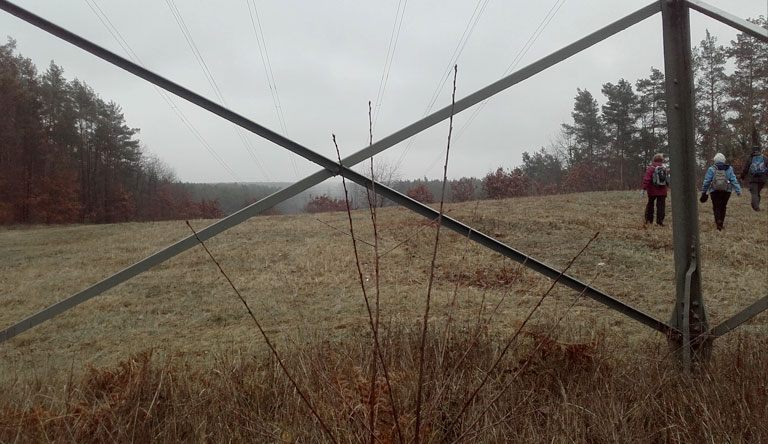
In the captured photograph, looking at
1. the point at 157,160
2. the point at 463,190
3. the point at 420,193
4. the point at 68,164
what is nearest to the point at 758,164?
the point at 463,190

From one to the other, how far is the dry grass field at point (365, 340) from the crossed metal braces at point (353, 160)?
24 cm

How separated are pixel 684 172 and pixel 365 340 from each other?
247 centimetres

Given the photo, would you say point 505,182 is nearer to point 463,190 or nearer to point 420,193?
point 463,190

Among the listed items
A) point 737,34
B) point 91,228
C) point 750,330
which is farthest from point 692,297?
point 91,228

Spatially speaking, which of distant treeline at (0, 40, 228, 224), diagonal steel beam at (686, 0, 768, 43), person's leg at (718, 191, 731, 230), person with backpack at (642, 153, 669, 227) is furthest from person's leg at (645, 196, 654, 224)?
distant treeline at (0, 40, 228, 224)

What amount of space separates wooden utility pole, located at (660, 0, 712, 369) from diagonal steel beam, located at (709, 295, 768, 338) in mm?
79

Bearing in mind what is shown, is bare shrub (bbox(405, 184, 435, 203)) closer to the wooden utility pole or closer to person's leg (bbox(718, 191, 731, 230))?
the wooden utility pole

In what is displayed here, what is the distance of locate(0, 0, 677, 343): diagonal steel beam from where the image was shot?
7.29ft

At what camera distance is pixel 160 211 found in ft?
8.83

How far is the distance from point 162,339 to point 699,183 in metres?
3.97

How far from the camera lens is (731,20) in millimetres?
2434

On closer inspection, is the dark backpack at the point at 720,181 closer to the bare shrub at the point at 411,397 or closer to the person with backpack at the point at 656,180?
the person with backpack at the point at 656,180

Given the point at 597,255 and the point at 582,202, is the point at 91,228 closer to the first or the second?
the point at 582,202

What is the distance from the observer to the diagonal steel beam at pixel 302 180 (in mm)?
2223
